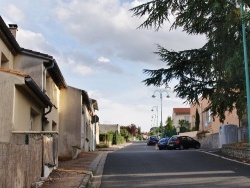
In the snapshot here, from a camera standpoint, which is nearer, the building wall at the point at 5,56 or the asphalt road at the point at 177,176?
the asphalt road at the point at 177,176

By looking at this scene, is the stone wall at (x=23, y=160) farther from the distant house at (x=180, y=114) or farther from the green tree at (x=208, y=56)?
the distant house at (x=180, y=114)

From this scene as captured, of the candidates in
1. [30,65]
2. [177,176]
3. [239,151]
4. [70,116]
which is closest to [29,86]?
[177,176]

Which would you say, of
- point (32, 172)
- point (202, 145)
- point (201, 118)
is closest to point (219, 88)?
point (32, 172)

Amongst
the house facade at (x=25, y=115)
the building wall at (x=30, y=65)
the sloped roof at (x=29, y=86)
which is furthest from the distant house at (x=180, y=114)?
the sloped roof at (x=29, y=86)

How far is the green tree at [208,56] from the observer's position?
844 inches

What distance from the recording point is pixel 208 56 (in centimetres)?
2530

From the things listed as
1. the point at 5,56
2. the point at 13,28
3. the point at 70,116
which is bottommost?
the point at 70,116

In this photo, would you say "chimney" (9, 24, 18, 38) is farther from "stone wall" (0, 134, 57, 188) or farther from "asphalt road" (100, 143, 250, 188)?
"stone wall" (0, 134, 57, 188)

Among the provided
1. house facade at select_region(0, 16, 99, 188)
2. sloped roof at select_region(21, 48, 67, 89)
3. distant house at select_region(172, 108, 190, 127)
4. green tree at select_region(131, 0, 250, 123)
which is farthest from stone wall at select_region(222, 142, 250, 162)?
distant house at select_region(172, 108, 190, 127)

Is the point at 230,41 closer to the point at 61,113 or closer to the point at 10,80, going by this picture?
the point at 61,113

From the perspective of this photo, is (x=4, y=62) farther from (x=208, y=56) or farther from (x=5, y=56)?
(x=208, y=56)

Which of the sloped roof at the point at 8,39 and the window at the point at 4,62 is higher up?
the sloped roof at the point at 8,39

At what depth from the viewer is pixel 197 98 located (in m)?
26.4

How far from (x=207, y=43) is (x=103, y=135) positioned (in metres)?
39.2
